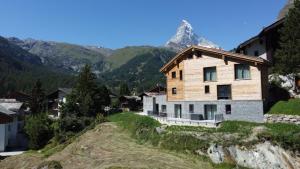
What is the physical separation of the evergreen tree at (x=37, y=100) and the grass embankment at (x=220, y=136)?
51.9 metres

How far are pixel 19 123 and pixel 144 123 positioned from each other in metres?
36.5

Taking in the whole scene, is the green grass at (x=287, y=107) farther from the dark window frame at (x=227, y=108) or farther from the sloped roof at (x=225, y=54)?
the sloped roof at (x=225, y=54)

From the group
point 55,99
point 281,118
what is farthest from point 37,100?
point 281,118

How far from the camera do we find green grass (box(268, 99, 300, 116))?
35500 millimetres

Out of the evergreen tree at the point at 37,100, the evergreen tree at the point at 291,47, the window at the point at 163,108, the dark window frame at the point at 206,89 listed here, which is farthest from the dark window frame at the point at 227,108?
the evergreen tree at the point at 37,100

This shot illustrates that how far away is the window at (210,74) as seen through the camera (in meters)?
44.0

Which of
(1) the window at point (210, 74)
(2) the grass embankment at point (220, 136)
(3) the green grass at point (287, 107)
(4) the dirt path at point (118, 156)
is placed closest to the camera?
(4) the dirt path at point (118, 156)

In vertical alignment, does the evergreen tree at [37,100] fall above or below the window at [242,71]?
below

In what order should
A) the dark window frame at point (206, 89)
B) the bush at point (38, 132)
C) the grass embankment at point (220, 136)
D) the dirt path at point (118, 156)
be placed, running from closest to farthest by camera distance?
1. the dirt path at point (118, 156)
2. the grass embankment at point (220, 136)
3. the dark window frame at point (206, 89)
4. the bush at point (38, 132)

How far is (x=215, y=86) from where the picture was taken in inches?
1708

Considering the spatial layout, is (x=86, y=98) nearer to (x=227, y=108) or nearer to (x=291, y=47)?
(x=227, y=108)

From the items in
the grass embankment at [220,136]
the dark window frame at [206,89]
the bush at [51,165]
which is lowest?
the bush at [51,165]

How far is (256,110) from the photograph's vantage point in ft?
126

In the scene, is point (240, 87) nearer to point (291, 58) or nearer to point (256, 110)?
point (256, 110)
